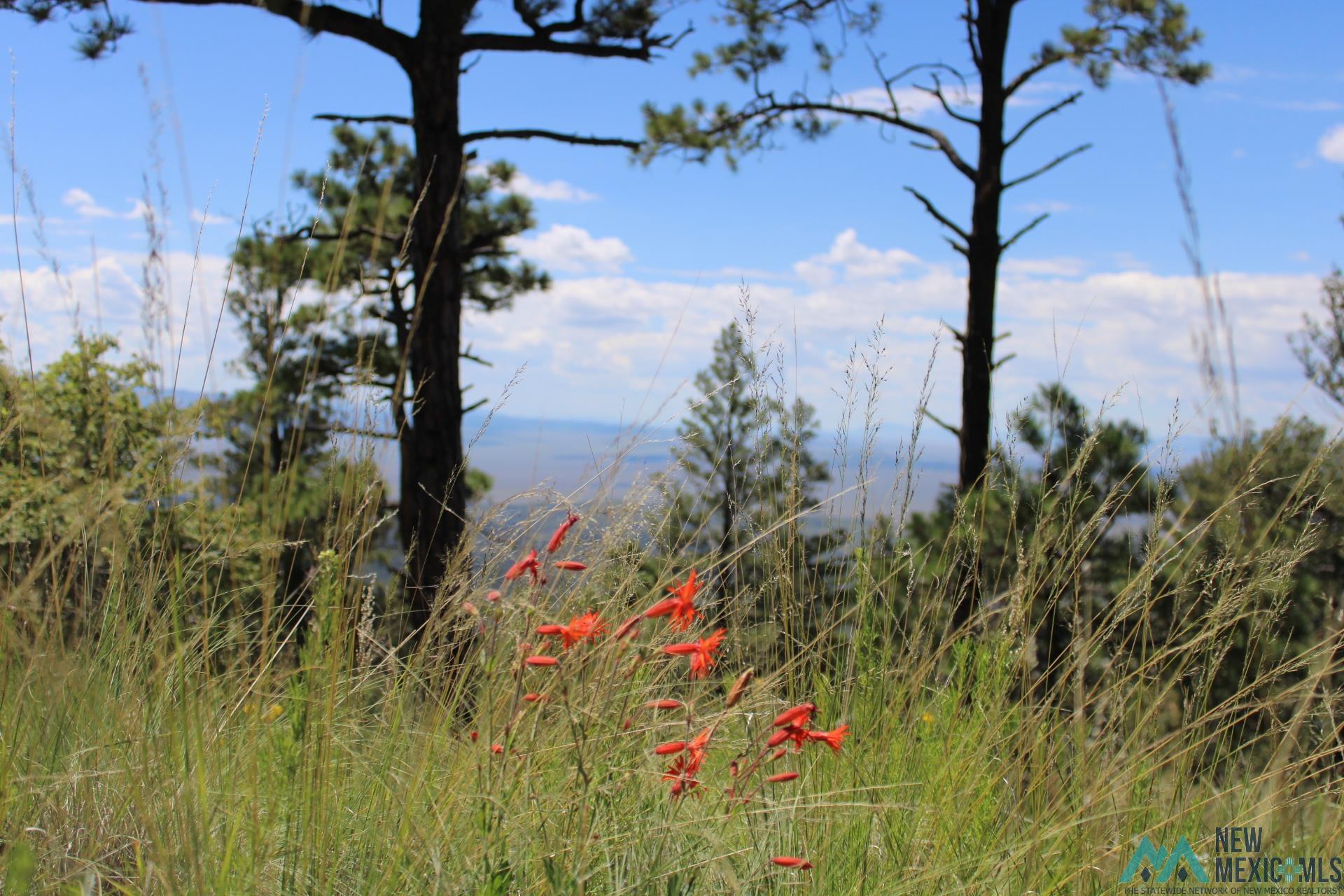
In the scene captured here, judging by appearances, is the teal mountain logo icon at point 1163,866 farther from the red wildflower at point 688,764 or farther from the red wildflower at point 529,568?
the red wildflower at point 529,568

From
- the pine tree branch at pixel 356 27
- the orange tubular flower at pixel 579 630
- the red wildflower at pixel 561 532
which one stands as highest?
the pine tree branch at pixel 356 27

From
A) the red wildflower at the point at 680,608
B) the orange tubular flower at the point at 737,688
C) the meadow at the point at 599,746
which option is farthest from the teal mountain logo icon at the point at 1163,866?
the red wildflower at the point at 680,608

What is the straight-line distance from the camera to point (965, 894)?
55.1 inches

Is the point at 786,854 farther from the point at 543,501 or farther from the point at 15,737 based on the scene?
the point at 15,737

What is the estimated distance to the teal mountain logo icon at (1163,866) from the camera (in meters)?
1.42

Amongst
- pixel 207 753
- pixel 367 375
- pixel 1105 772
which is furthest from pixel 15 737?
pixel 1105 772

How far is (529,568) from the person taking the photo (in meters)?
1.37

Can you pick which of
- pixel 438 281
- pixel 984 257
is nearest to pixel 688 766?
pixel 438 281

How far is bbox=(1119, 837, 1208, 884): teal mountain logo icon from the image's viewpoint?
1425 mm

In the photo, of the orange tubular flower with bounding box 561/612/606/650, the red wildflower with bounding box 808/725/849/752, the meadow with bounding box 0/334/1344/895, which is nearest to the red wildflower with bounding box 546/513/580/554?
the meadow with bounding box 0/334/1344/895

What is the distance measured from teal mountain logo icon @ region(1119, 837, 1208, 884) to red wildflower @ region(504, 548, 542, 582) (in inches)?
39.3

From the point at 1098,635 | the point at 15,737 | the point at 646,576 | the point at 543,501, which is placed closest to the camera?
the point at 15,737

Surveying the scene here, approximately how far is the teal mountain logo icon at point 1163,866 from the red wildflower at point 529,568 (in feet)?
3.27

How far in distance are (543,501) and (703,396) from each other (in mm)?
371
